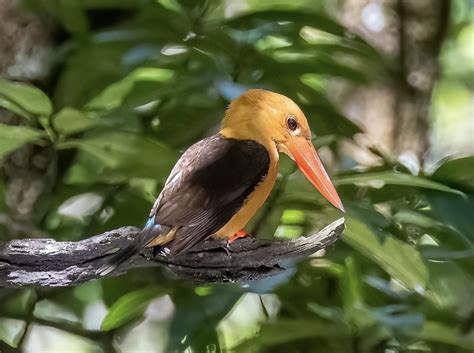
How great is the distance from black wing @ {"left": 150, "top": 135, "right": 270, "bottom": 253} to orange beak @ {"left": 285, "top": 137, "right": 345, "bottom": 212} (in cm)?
3

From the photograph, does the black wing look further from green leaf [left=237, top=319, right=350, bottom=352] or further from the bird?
green leaf [left=237, top=319, right=350, bottom=352]

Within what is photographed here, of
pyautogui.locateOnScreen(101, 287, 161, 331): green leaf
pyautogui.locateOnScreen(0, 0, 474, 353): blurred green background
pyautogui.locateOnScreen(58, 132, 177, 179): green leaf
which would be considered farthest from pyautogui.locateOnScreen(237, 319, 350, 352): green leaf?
pyautogui.locateOnScreen(58, 132, 177, 179): green leaf

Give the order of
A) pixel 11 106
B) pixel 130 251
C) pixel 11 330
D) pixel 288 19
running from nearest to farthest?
pixel 130 251 → pixel 11 106 → pixel 288 19 → pixel 11 330

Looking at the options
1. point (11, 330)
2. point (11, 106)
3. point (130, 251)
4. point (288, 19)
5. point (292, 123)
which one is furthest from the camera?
point (11, 330)

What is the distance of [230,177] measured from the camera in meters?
0.65

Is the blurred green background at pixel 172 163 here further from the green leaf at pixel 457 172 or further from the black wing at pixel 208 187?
the black wing at pixel 208 187

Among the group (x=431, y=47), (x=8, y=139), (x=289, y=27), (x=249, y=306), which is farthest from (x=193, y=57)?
(x=431, y=47)

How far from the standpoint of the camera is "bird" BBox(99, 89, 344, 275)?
0.60 m

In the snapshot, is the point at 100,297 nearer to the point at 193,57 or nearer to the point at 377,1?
the point at 193,57

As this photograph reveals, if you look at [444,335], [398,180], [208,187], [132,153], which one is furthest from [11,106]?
[444,335]

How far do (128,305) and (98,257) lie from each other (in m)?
0.38

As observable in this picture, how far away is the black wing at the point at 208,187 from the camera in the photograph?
1.98ft

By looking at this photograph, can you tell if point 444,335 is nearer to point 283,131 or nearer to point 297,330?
point 297,330

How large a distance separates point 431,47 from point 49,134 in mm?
851
